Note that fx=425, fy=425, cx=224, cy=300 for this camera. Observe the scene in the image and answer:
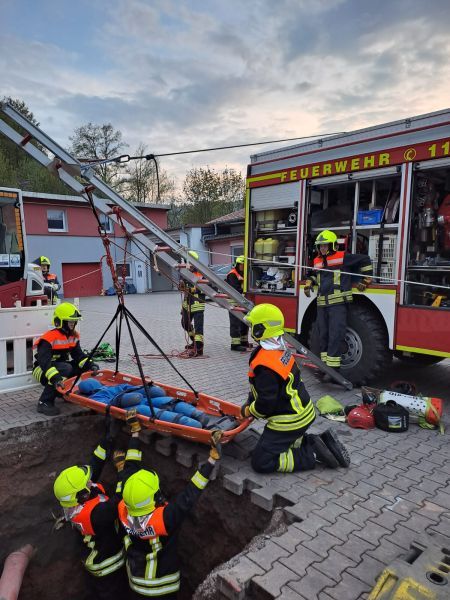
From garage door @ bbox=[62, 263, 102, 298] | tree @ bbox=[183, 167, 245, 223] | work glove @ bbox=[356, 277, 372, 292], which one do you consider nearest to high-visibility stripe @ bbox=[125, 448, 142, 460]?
work glove @ bbox=[356, 277, 372, 292]

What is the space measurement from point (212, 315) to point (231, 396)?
28.7ft

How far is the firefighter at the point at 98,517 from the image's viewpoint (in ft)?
11.1

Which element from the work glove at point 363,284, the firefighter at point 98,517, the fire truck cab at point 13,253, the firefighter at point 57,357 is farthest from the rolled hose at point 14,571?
the work glove at point 363,284

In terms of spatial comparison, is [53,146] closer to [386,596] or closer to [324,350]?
[324,350]

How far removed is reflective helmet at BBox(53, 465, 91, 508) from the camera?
131 inches

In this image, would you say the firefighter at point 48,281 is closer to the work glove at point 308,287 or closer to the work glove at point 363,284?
the work glove at point 308,287

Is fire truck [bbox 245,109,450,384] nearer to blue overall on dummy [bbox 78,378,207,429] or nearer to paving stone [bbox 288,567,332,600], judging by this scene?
blue overall on dummy [bbox 78,378,207,429]

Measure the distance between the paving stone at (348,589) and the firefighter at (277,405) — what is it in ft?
3.76

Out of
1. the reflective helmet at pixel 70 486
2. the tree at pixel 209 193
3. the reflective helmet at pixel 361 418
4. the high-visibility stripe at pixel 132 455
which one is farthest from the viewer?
the tree at pixel 209 193

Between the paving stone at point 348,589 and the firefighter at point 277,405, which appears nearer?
the paving stone at point 348,589

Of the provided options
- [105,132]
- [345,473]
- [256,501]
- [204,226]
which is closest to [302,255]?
[345,473]

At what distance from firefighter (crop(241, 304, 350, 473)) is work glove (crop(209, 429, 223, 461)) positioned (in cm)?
31

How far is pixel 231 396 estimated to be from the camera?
17.3 ft

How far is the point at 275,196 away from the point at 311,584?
4921mm
